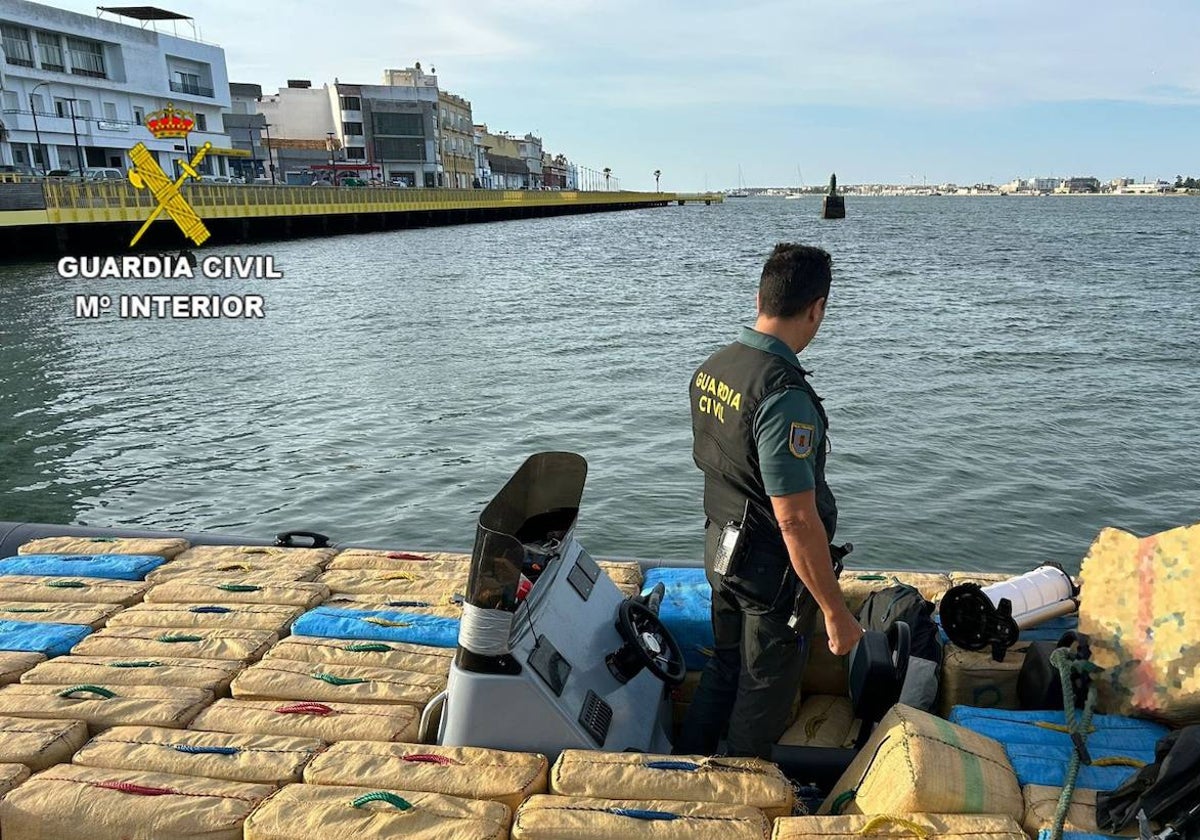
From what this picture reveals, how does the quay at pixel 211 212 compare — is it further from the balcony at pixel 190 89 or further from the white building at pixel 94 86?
the balcony at pixel 190 89

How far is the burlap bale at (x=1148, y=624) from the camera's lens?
3.39 meters

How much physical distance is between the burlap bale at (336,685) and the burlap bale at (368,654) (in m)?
0.06

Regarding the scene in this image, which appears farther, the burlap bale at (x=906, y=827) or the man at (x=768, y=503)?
the man at (x=768, y=503)

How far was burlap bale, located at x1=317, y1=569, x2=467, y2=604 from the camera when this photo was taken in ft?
16.1

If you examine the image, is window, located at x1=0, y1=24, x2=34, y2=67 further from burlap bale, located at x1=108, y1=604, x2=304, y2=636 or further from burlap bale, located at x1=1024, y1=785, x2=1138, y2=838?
burlap bale, located at x1=1024, y1=785, x2=1138, y2=838

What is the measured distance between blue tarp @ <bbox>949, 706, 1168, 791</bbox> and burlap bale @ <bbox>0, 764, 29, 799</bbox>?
12.1 feet

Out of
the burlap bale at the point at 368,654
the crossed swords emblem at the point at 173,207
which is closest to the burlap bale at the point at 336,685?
the burlap bale at the point at 368,654

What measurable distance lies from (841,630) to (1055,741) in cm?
101

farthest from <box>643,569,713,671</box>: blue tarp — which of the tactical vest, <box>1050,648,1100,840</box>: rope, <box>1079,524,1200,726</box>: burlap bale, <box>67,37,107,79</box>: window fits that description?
<box>67,37,107,79</box>: window

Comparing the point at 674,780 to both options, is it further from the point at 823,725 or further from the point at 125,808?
the point at 125,808

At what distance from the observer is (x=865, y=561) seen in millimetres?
9672

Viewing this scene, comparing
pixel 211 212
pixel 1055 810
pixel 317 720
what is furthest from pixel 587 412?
pixel 211 212

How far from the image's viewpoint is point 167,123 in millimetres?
69812

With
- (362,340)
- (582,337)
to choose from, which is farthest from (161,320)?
(582,337)
